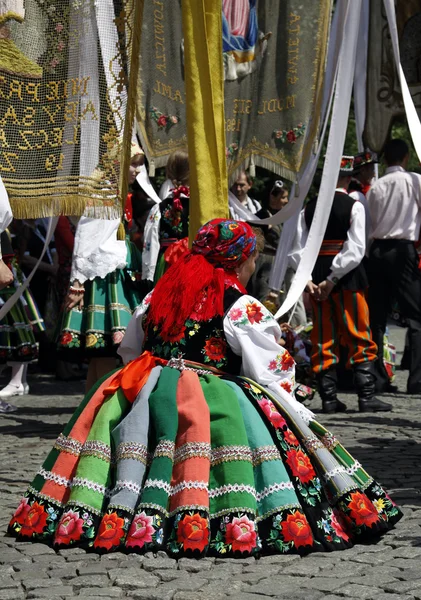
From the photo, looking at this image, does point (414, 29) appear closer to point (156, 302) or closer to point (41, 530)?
point (156, 302)

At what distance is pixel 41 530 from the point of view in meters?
3.97

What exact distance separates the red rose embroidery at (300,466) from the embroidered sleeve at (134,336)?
908mm

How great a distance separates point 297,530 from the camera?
12.4 ft

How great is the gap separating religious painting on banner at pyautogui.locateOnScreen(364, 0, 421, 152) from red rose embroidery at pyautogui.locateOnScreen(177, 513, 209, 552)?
4.73 m

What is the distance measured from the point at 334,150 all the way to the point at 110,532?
2914 millimetres

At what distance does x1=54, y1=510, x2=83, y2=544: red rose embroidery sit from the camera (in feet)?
12.7

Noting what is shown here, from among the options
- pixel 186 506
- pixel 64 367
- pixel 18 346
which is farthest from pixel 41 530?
pixel 64 367

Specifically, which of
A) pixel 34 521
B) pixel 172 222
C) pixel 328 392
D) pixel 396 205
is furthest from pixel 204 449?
pixel 396 205

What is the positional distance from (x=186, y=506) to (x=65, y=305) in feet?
10.5

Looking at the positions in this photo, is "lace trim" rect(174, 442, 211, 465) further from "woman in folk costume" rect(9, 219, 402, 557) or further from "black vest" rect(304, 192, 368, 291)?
"black vest" rect(304, 192, 368, 291)

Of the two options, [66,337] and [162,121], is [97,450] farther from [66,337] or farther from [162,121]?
[162,121]

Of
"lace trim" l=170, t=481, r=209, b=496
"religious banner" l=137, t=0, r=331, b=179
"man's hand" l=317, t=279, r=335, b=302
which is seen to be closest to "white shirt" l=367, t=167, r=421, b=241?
"man's hand" l=317, t=279, r=335, b=302

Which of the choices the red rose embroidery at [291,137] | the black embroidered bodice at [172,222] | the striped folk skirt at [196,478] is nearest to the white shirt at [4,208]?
the striped folk skirt at [196,478]

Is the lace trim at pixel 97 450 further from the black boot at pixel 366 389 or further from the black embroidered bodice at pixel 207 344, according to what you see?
the black boot at pixel 366 389
